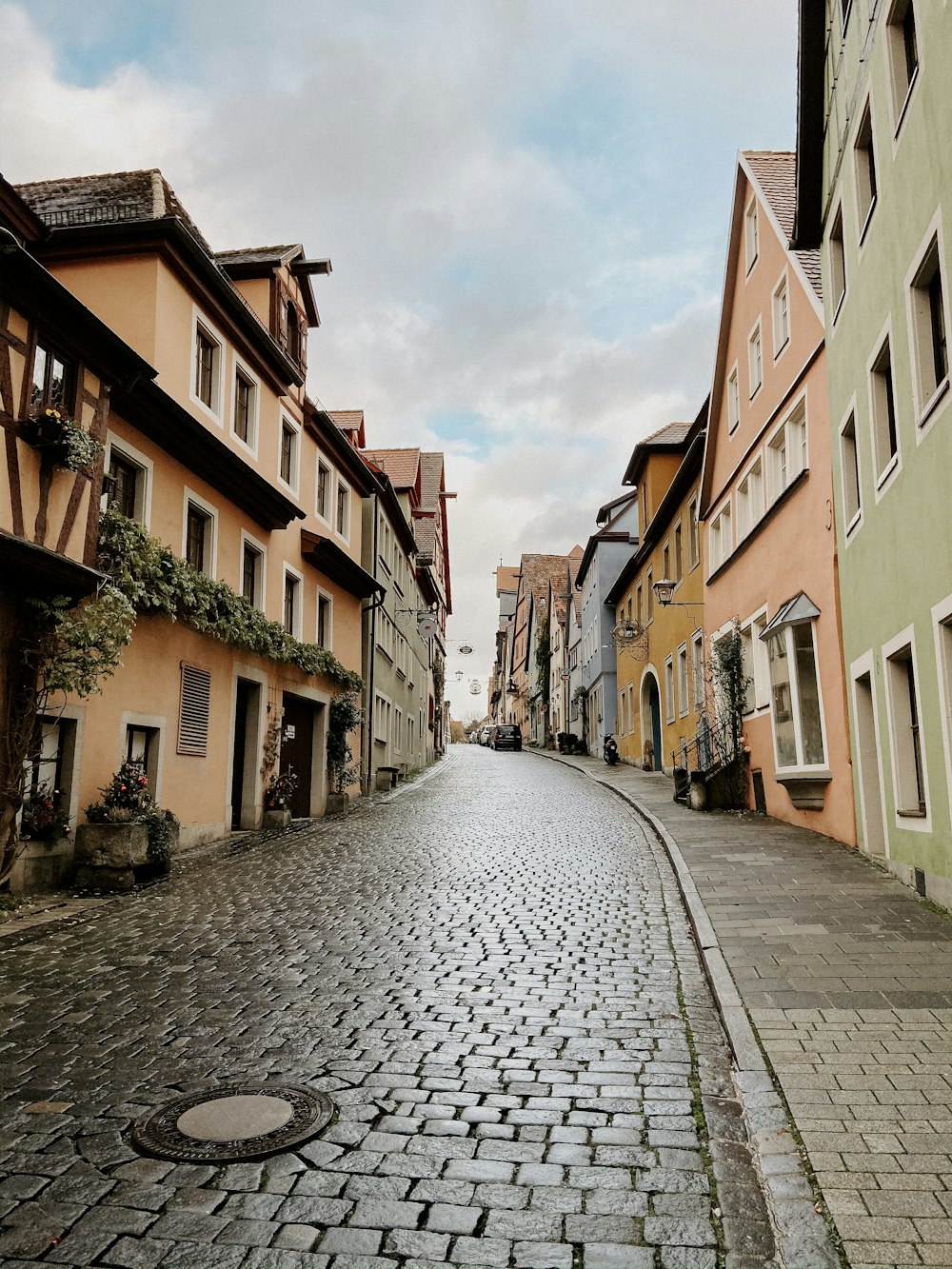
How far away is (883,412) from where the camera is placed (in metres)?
11.6

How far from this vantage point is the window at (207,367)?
15.7m

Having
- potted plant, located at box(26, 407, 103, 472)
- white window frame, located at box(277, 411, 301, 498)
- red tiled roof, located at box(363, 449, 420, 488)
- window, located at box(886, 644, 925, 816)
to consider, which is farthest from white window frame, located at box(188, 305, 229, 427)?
red tiled roof, located at box(363, 449, 420, 488)

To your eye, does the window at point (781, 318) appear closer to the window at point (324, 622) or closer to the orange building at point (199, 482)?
the orange building at point (199, 482)

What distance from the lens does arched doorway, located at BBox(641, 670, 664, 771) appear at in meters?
32.9

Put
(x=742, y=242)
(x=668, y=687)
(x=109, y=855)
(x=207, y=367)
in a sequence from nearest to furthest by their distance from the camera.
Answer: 1. (x=109, y=855)
2. (x=207, y=367)
3. (x=742, y=242)
4. (x=668, y=687)

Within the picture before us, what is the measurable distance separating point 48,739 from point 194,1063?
658cm

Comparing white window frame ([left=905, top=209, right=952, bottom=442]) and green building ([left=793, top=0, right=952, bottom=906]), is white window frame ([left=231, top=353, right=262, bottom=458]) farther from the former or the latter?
white window frame ([left=905, top=209, right=952, bottom=442])

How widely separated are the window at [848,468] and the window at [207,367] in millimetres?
9105

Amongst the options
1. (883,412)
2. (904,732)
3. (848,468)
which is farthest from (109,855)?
(848,468)

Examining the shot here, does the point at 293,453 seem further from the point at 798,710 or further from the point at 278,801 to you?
the point at 798,710

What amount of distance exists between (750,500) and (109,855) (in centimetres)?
1314

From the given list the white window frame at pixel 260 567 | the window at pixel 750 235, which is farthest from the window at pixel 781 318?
the white window frame at pixel 260 567

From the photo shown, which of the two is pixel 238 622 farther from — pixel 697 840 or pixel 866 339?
pixel 866 339

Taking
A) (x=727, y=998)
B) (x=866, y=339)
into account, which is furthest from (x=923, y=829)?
(x=866, y=339)
